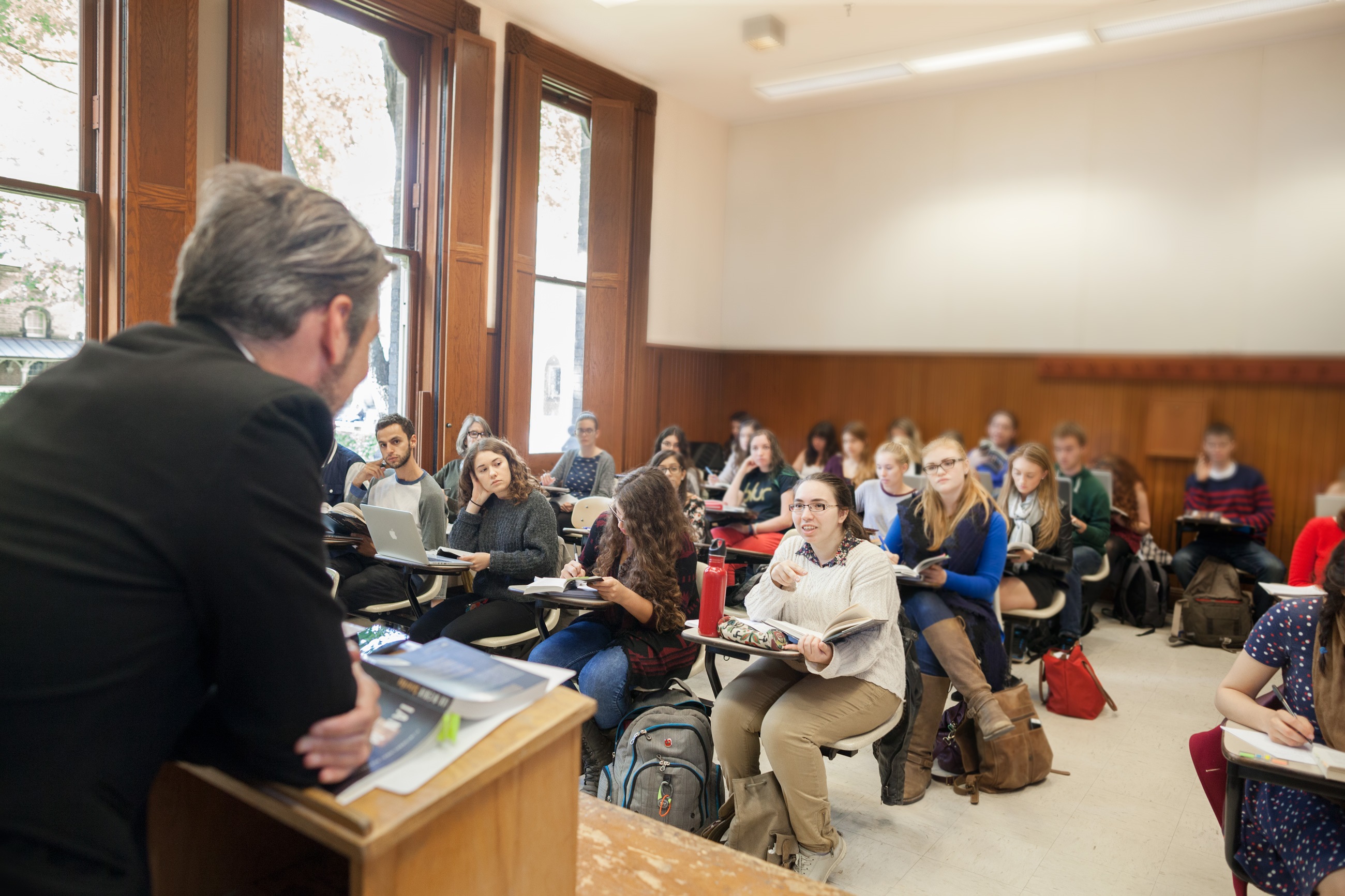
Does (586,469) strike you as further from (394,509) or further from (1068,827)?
(1068,827)

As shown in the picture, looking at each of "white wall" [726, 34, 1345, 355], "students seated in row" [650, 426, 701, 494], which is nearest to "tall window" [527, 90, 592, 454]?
"students seated in row" [650, 426, 701, 494]

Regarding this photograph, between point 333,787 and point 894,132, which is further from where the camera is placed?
point 894,132

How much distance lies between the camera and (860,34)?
6434mm

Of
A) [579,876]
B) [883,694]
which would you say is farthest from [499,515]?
[579,876]

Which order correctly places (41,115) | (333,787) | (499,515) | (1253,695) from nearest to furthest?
(333,787) → (1253,695) → (499,515) → (41,115)

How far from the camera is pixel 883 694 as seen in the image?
2623mm

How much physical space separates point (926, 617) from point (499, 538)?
1856 millimetres

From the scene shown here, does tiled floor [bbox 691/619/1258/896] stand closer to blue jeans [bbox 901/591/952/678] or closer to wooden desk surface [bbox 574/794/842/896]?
blue jeans [bbox 901/591/952/678]

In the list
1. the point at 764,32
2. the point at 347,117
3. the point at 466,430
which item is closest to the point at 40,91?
the point at 347,117

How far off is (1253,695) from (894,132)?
688cm

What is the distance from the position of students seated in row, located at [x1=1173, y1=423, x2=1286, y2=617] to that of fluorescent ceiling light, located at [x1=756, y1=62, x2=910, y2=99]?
156 inches

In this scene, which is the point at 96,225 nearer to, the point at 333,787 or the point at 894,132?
the point at 333,787

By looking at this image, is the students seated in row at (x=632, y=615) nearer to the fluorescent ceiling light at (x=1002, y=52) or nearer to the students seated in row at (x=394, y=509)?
the students seated in row at (x=394, y=509)

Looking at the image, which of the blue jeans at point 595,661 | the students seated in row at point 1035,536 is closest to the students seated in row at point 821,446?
the students seated in row at point 1035,536
